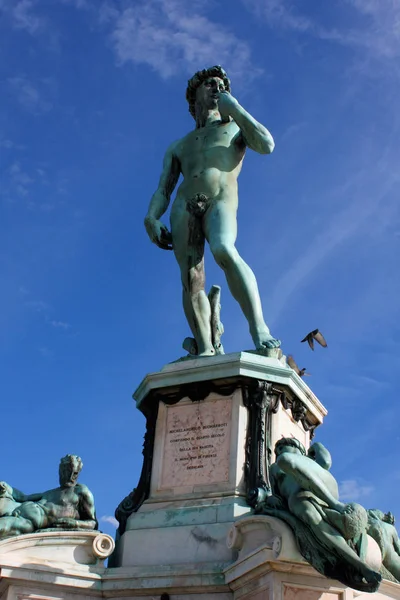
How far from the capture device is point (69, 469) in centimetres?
807

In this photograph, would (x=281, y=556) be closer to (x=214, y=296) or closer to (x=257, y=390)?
(x=257, y=390)

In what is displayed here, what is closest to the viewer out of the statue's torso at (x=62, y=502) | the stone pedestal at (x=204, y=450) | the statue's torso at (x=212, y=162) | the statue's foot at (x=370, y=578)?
the statue's foot at (x=370, y=578)

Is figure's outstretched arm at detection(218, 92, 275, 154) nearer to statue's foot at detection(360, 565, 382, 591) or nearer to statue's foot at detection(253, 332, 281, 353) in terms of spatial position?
statue's foot at detection(253, 332, 281, 353)

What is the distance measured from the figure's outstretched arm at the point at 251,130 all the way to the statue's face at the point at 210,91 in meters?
0.80

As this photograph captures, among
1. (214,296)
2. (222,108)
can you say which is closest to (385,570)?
(214,296)

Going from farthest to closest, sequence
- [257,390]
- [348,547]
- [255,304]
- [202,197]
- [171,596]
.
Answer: [202,197], [255,304], [257,390], [171,596], [348,547]

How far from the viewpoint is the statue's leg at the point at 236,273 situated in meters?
8.79

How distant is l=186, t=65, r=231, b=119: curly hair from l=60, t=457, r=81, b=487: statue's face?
4971mm

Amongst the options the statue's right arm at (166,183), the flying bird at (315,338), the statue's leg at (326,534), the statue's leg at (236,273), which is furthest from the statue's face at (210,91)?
the statue's leg at (326,534)

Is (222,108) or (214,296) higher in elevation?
(222,108)

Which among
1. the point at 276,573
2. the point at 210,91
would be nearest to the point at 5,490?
the point at 276,573

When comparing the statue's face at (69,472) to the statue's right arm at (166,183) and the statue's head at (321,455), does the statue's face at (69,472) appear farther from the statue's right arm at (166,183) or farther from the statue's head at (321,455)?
the statue's right arm at (166,183)

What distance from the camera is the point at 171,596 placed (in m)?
7.04

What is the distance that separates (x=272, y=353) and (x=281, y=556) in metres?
2.72
